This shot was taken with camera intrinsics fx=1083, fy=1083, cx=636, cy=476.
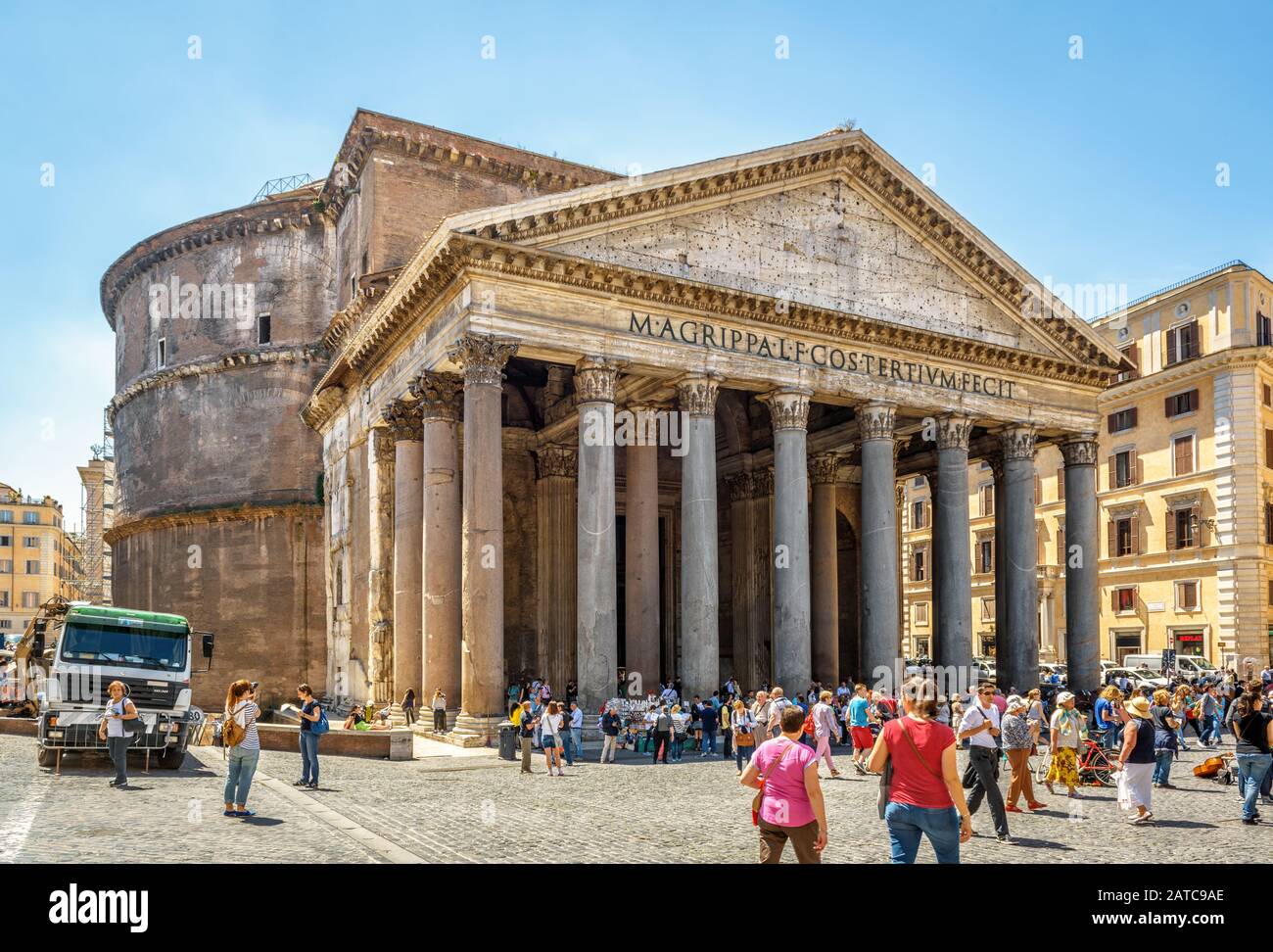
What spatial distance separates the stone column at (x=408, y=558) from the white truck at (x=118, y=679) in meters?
5.33

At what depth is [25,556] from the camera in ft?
260

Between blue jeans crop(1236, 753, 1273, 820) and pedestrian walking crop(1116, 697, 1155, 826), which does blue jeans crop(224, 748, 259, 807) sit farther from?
blue jeans crop(1236, 753, 1273, 820)

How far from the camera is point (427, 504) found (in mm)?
20797

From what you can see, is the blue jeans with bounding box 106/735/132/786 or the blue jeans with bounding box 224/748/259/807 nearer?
the blue jeans with bounding box 224/748/259/807

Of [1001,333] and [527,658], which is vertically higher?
[1001,333]

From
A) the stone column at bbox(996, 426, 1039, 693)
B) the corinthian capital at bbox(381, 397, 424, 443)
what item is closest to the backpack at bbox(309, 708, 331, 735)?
the corinthian capital at bbox(381, 397, 424, 443)

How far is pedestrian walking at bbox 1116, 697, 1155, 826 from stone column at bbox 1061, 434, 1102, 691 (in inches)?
581

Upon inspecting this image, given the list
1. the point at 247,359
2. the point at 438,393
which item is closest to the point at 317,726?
the point at 438,393

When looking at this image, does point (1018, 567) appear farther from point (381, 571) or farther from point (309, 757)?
point (309, 757)

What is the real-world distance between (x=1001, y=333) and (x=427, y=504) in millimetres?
13951

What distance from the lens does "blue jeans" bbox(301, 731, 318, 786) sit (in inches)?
519

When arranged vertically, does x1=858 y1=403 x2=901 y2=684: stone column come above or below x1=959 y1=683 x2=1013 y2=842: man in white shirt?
above
